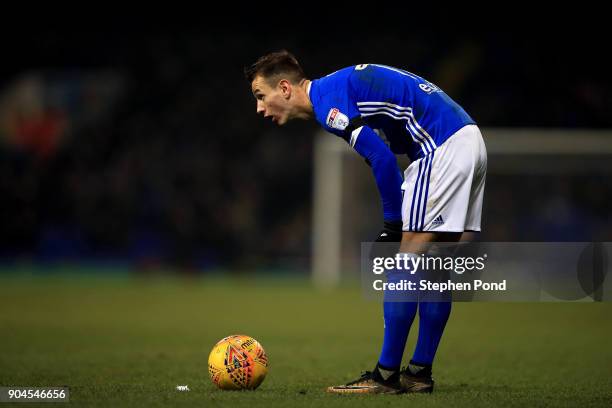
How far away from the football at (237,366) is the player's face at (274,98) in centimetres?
127

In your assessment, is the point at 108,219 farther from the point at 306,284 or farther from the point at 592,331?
the point at 592,331

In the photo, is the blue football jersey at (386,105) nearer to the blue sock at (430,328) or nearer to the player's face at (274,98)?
the player's face at (274,98)

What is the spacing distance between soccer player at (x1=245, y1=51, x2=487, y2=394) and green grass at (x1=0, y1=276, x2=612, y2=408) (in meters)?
0.35

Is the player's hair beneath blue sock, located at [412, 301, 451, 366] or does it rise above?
above

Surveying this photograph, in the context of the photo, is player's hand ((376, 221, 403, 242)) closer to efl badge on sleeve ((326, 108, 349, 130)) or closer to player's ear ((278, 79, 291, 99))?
efl badge on sleeve ((326, 108, 349, 130))

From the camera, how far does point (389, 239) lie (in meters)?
5.01

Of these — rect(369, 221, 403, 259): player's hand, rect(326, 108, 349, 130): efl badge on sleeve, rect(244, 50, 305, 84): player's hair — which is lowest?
rect(369, 221, 403, 259): player's hand

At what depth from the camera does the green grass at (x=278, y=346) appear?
5105mm

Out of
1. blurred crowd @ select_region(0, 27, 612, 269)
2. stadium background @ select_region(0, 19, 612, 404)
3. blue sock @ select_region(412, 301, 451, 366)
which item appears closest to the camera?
blue sock @ select_region(412, 301, 451, 366)

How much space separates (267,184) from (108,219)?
12.6ft

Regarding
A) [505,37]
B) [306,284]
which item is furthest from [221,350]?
[505,37]

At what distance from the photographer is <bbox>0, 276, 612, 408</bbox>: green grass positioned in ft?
16.8

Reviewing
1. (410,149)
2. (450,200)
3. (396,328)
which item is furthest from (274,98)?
(396,328)

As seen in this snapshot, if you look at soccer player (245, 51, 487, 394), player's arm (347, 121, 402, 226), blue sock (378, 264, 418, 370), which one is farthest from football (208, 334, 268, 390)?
player's arm (347, 121, 402, 226)
